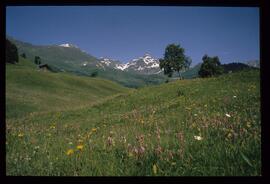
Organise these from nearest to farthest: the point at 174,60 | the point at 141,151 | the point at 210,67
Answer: the point at 141,151 → the point at 174,60 → the point at 210,67

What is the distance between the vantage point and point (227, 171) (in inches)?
149

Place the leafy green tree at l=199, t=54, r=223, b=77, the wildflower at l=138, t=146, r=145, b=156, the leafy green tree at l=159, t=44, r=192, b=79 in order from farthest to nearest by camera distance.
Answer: the leafy green tree at l=199, t=54, r=223, b=77 < the leafy green tree at l=159, t=44, r=192, b=79 < the wildflower at l=138, t=146, r=145, b=156

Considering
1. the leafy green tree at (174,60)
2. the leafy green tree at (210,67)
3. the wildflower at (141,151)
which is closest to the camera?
the wildflower at (141,151)

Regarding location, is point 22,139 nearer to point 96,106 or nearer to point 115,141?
point 115,141

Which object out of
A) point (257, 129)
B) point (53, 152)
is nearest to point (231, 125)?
point (257, 129)

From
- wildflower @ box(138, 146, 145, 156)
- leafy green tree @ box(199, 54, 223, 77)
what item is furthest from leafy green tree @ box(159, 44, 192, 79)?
wildflower @ box(138, 146, 145, 156)

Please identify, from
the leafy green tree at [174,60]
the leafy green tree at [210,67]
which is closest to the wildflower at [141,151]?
the leafy green tree at [174,60]

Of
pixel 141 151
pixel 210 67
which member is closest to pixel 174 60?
pixel 210 67

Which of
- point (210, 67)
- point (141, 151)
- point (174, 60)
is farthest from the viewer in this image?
point (210, 67)

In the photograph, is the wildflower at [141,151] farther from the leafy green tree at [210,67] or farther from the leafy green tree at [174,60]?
the leafy green tree at [210,67]

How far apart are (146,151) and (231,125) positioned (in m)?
1.71

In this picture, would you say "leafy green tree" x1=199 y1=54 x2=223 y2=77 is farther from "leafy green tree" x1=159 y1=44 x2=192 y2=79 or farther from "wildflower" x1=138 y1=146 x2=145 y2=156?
"wildflower" x1=138 y1=146 x2=145 y2=156

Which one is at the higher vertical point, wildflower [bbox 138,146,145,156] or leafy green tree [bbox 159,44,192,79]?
leafy green tree [bbox 159,44,192,79]

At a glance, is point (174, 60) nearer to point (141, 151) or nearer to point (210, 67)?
point (210, 67)
